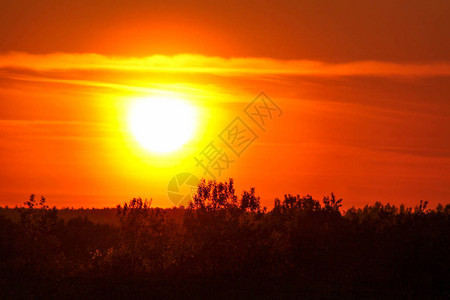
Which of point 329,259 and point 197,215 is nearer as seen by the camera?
point 329,259

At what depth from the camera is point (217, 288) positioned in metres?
20.1

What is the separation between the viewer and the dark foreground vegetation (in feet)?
66.2

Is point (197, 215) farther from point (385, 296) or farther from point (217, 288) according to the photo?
point (385, 296)

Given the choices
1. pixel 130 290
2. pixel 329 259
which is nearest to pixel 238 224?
pixel 329 259

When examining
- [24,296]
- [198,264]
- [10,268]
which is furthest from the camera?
[10,268]

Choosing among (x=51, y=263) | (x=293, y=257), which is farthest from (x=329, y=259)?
(x=51, y=263)

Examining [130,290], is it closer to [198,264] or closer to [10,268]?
[198,264]

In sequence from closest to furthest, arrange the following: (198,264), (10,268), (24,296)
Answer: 1. (24,296)
2. (198,264)
3. (10,268)

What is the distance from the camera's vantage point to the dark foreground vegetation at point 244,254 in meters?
20.2

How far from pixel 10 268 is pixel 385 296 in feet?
38.3

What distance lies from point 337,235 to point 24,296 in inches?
394

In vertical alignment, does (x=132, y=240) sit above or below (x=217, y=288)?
above

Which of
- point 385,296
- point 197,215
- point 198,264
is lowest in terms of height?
point 385,296

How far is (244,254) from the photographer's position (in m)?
21.8
